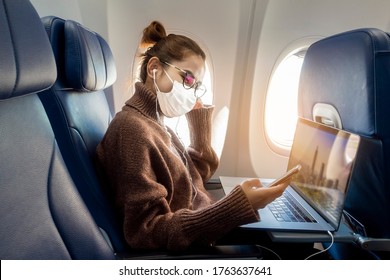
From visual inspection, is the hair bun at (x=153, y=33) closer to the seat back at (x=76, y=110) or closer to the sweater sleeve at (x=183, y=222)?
the seat back at (x=76, y=110)

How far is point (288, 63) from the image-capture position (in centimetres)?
176

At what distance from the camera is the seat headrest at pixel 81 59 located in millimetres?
840

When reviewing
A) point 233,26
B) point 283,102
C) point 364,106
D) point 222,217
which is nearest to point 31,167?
point 222,217

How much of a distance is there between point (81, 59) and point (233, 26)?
3.21ft

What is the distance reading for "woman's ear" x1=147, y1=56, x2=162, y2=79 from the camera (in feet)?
3.48

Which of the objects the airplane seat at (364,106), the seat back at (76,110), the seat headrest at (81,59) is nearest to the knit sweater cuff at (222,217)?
the seat back at (76,110)

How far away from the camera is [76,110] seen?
89 centimetres

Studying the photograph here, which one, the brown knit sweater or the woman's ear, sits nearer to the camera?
the brown knit sweater

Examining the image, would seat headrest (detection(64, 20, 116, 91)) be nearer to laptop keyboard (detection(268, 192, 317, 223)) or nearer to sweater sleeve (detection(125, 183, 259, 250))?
sweater sleeve (detection(125, 183, 259, 250))

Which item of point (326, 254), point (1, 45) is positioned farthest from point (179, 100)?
point (326, 254)

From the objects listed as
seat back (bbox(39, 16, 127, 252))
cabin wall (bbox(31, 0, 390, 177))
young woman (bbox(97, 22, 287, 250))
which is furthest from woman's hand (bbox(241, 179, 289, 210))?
cabin wall (bbox(31, 0, 390, 177))

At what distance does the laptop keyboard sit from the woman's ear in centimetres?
63

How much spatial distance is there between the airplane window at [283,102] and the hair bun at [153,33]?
764mm
